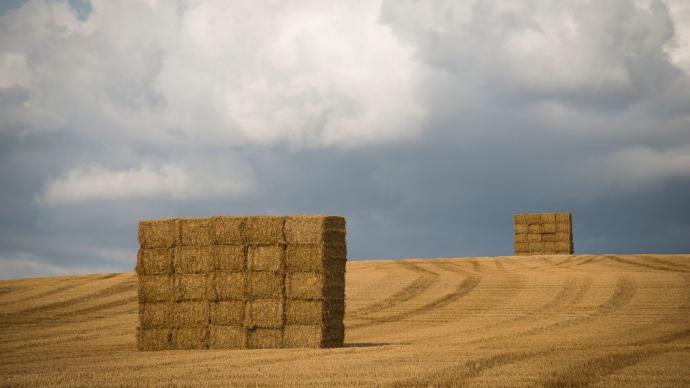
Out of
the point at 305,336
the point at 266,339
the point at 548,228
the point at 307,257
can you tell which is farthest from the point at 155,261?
the point at 548,228

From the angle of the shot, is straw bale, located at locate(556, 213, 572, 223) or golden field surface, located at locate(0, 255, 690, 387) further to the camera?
straw bale, located at locate(556, 213, 572, 223)

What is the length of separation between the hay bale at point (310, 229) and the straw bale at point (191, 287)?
236 centimetres

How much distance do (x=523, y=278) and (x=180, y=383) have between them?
24943mm

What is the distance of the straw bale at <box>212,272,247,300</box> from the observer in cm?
2408

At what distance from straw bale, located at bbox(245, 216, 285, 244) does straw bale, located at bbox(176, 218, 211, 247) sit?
1.09 meters

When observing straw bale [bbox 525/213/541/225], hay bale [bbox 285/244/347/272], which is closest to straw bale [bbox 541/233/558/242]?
straw bale [bbox 525/213/541/225]

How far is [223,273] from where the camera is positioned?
24328 millimetres

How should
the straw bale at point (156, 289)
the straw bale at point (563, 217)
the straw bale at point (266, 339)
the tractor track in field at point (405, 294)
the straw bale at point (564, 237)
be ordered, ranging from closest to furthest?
the straw bale at point (266, 339)
the straw bale at point (156, 289)
the tractor track in field at point (405, 294)
the straw bale at point (564, 237)
the straw bale at point (563, 217)

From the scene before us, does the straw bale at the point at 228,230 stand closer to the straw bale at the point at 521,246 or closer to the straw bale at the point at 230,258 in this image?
the straw bale at the point at 230,258

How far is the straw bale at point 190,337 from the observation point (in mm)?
24312

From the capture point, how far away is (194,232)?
2492cm

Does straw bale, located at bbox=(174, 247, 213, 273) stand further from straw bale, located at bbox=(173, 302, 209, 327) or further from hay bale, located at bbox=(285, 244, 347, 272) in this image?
hay bale, located at bbox=(285, 244, 347, 272)

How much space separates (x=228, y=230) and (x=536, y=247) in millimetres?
34441

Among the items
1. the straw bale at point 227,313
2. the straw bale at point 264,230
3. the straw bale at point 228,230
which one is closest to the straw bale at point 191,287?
the straw bale at point 227,313
